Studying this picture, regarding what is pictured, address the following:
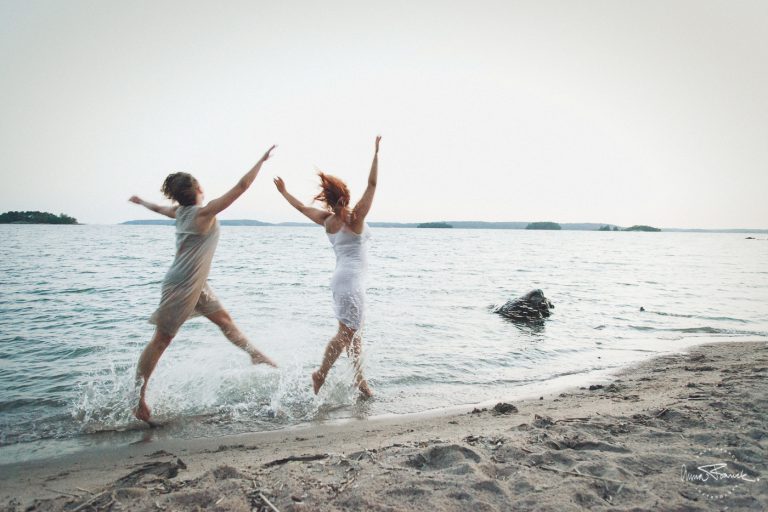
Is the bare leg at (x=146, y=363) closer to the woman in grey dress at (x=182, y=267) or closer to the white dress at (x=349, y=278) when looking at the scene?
the woman in grey dress at (x=182, y=267)

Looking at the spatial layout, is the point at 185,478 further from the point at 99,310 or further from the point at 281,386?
the point at 99,310

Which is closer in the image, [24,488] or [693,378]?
[24,488]

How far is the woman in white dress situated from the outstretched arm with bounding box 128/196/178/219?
1.21 meters

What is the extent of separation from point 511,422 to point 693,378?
336 centimetres

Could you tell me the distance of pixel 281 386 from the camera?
5.27 meters

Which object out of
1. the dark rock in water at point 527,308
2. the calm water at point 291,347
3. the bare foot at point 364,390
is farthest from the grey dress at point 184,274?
the dark rock in water at point 527,308

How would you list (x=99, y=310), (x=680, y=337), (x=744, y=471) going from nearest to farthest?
(x=744, y=471)
(x=680, y=337)
(x=99, y=310)

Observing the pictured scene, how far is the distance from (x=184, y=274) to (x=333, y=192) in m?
1.82

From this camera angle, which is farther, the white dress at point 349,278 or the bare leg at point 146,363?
the white dress at point 349,278

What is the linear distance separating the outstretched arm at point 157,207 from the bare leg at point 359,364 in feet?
8.22

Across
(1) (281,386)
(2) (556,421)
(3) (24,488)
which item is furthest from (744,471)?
(3) (24,488)

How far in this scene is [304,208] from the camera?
4824 mm

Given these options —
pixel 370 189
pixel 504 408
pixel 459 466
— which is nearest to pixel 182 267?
pixel 370 189

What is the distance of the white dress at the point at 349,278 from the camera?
4656mm
